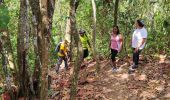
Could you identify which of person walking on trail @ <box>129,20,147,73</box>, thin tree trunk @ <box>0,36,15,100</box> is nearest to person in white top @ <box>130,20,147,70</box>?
person walking on trail @ <box>129,20,147,73</box>

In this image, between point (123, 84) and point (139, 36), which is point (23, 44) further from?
point (139, 36)

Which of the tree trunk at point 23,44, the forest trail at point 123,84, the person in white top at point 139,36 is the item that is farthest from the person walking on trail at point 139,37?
the tree trunk at point 23,44

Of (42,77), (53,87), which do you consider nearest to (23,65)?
(53,87)

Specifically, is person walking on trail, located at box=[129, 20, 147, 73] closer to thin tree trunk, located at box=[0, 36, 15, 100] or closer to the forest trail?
the forest trail

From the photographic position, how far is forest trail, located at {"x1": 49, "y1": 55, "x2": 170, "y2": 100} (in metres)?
9.63

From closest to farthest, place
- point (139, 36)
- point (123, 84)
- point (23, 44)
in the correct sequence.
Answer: point (23, 44)
point (123, 84)
point (139, 36)

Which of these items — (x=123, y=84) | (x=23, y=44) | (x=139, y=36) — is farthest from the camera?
(x=139, y=36)

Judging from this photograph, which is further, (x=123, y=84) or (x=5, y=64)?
(x=123, y=84)

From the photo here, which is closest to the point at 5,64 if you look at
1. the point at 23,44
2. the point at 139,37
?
the point at 23,44

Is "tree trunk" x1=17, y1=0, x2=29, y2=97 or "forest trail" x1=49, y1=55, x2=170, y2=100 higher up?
"tree trunk" x1=17, y1=0, x2=29, y2=97

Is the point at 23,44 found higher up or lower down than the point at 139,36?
higher up

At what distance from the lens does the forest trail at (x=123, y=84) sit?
9.63m

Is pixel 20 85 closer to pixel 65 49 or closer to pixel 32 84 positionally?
pixel 32 84

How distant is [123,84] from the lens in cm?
1045
